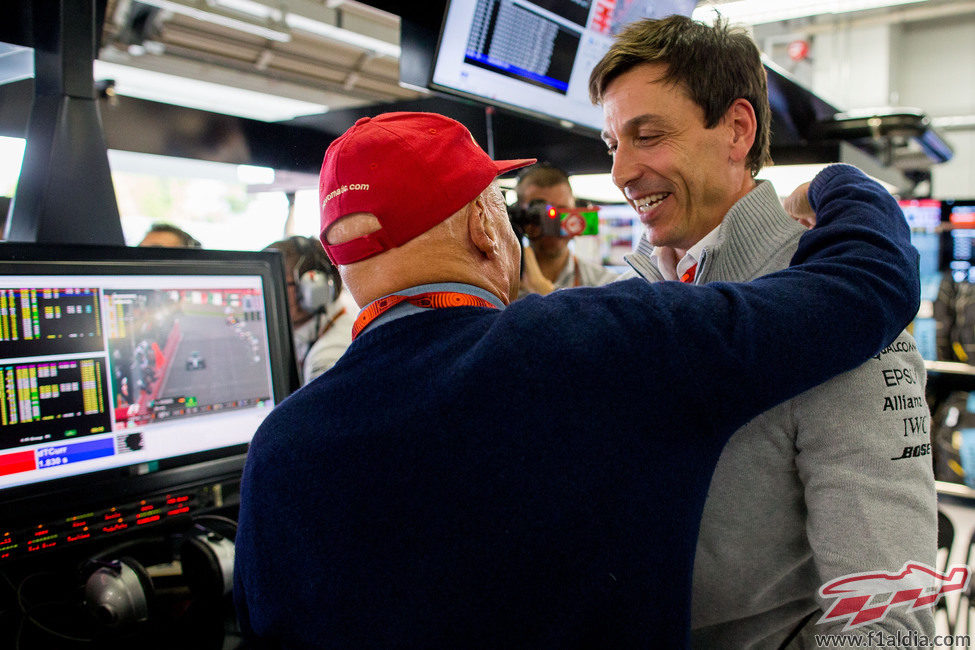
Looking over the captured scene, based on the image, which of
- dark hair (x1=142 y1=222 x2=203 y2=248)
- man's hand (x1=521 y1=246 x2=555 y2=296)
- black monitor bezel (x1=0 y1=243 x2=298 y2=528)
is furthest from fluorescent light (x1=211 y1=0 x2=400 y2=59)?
black monitor bezel (x1=0 y1=243 x2=298 y2=528)

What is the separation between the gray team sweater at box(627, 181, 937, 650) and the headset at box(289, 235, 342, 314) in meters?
1.69

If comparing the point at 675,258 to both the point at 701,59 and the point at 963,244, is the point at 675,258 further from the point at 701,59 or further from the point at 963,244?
the point at 963,244

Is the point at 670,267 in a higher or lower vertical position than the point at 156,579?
higher

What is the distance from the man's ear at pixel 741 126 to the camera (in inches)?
44.5

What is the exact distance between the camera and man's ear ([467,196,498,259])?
0.87 metres

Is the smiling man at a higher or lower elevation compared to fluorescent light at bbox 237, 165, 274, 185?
lower

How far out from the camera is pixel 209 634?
113 cm

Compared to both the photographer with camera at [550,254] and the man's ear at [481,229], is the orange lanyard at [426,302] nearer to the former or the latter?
the man's ear at [481,229]

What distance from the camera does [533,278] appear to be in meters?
2.48

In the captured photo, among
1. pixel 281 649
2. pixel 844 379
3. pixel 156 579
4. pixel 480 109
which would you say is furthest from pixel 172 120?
pixel 844 379

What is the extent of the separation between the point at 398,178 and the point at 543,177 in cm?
182

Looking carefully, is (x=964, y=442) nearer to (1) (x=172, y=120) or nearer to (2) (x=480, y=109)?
(2) (x=480, y=109)

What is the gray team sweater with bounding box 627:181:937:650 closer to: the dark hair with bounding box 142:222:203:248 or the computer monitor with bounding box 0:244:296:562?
the computer monitor with bounding box 0:244:296:562

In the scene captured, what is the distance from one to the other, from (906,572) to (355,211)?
0.82 meters
